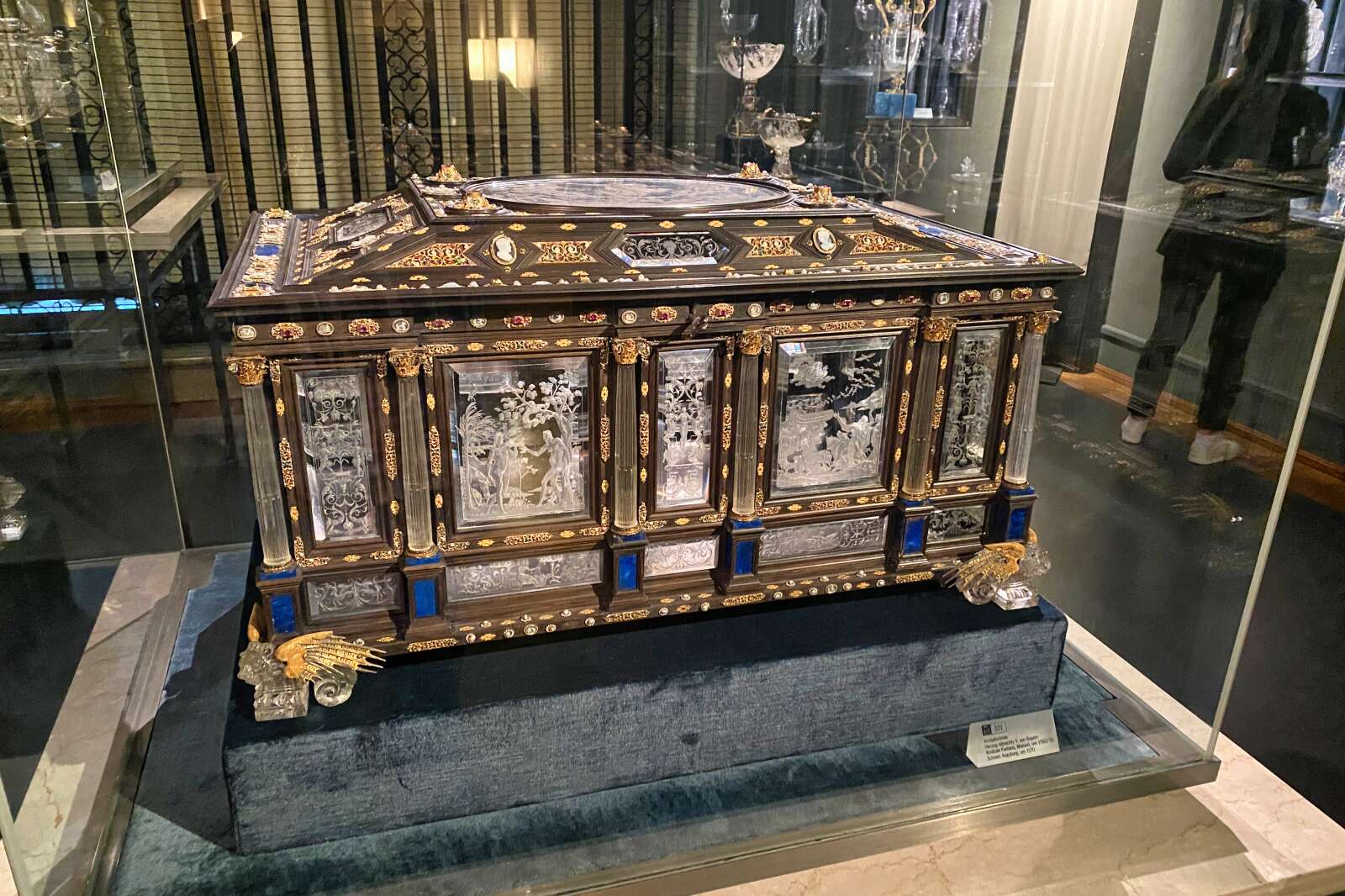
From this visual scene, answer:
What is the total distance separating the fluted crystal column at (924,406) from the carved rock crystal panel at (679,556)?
0.62 m

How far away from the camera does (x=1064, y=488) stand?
142 inches

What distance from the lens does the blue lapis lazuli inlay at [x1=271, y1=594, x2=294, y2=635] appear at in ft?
8.16

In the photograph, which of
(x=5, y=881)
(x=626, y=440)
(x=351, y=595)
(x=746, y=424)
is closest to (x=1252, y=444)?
(x=746, y=424)

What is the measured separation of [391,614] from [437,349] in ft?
2.43

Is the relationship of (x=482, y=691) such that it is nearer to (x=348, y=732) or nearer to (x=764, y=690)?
(x=348, y=732)

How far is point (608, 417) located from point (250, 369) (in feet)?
2.89

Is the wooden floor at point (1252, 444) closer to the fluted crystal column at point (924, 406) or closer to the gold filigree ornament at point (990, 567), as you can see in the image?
the gold filigree ornament at point (990, 567)

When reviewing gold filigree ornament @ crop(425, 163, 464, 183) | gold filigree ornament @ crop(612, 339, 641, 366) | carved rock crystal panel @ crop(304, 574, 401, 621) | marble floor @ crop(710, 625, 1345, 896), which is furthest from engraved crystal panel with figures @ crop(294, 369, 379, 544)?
marble floor @ crop(710, 625, 1345, 896)

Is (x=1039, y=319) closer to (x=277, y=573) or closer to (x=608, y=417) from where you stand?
(x=608, y=417)

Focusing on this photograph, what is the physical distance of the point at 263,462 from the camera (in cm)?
237

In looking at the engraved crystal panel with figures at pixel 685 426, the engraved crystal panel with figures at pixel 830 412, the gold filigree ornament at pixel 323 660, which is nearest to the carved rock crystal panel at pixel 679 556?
the engraved crystal panel with figures at pixel 685 426

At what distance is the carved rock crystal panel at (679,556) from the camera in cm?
282

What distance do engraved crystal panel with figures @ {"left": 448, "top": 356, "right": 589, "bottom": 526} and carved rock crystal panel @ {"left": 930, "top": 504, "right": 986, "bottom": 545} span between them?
3.69 feet

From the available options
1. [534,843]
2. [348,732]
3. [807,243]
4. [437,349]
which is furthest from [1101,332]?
[348,732]
